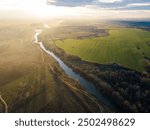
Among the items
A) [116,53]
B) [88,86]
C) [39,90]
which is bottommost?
[88,86]

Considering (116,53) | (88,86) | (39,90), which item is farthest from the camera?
(116,53)

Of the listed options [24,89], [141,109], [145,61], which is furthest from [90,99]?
[145,61]

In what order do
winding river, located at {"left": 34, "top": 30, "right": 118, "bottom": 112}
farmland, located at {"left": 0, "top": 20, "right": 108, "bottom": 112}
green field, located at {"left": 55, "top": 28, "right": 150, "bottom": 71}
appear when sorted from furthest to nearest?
1. green field, located at {"left": 55, "top": 28, "right": 150, "bottom": 71}
2. winding river, located at {"left": 34, "top": 30, "right": 118, "bottom": 112}
3. farmland, located at {"left": 0, "top": 20, "right": 108, "bottom": 112}

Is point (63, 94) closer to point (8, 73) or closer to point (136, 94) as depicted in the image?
point (136, 94)

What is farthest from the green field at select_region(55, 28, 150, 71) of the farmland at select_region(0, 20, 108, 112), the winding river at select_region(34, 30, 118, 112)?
the farmland at select_region(0, 20, 108, 112)

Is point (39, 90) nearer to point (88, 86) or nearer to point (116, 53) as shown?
point (88, 86)

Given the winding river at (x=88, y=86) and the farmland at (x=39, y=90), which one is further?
the winding river at (x=88, y=86)

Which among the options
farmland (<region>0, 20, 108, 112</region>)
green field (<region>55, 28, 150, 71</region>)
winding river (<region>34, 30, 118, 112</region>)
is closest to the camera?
farmland (<region>0, 20, 108, 112</region>)

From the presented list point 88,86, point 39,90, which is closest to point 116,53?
point 88,86

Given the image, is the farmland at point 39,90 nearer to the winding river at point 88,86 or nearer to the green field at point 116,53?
the winding river at point 88,86

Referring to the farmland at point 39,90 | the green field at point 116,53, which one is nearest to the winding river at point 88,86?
the farmland at point 39,90

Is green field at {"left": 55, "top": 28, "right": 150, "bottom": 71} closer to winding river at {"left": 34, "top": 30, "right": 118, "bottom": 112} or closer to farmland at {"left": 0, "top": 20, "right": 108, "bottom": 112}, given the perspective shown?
winding river at {"left": 34, "top": 30, "right": 118, "bottom": 112}
